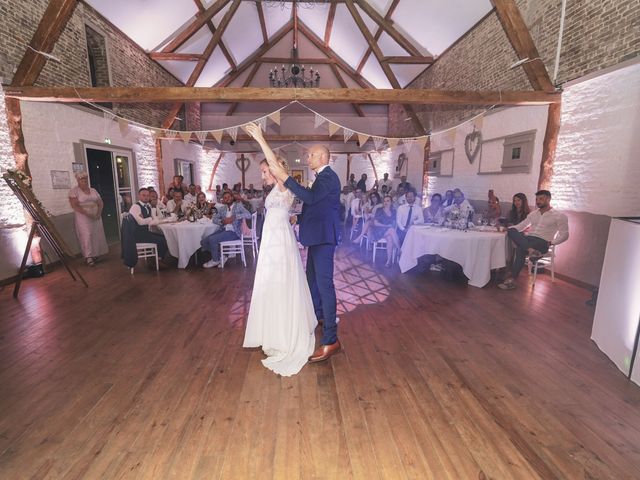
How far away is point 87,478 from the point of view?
1.49 m

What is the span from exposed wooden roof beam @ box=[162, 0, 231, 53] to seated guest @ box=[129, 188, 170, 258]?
511 centimetres

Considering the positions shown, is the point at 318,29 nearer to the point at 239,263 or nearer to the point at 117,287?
A: the point at 239,263

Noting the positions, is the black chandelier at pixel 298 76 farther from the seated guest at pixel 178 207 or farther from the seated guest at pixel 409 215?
the seated guest at pixel 409 215

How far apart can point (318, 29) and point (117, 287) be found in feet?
33.6

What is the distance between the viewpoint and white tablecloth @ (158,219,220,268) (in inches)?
192

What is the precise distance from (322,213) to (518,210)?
154 inches

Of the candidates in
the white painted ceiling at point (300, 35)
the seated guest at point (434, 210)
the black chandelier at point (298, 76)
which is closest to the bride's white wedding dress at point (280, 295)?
the seated guest at point (434, 210)

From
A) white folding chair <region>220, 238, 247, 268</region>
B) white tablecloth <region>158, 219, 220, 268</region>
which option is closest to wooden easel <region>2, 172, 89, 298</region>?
white tablecloth <region>158, 219, 220, 268</region>

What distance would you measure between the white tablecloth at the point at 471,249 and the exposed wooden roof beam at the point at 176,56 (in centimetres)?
803

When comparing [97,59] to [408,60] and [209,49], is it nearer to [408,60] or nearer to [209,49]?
[209,49]

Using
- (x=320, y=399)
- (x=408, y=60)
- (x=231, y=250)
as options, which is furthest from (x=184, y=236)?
(x=408, y=60)

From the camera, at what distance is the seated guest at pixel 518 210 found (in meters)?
4.82

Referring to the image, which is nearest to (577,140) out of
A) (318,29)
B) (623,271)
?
(623,271)

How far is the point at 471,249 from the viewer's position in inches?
165
